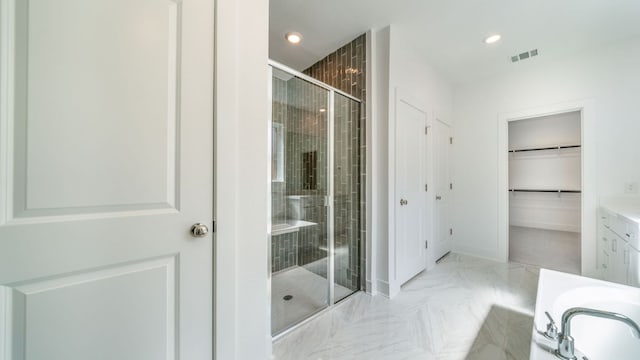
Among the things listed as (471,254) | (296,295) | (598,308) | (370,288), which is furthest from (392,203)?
(471,254)

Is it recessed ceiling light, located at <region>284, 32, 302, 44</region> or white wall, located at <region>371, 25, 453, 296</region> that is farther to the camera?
recessed ceiling light, located at <region>284, 32, 302, 44</region>

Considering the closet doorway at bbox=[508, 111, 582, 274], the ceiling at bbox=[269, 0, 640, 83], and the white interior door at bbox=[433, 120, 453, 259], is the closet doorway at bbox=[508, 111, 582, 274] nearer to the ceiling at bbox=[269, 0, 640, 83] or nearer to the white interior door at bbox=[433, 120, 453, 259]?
the white interior door at bbox=[433, 120, 453, 259]

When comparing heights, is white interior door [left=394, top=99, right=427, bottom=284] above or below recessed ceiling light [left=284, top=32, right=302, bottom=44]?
below

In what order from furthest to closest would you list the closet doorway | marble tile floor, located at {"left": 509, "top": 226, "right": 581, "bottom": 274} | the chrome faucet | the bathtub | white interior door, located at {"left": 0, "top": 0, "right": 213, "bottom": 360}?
the closet doorway
marble tile floor, located at {"left": 509, "top": 226, "right": 581, "bottom": 274}
the bathtub
the chrome faucet
white interior door, located at {"left": 0, "top": 0, "right": 213, "bottom": 360}

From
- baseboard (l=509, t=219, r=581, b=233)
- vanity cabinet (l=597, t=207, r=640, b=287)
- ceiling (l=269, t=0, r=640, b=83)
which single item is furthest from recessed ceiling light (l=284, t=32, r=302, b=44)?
baseboard (l=509, t=219, r=581, b=233)

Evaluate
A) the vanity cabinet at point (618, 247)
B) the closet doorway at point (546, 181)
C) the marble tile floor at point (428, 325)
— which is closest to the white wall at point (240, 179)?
the marble tile floor at point (428, 325)

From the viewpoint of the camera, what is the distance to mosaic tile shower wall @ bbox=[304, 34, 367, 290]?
2.32 meters

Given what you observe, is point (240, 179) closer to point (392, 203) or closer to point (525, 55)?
point (392, 203)

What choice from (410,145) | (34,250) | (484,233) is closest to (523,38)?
(410,145)

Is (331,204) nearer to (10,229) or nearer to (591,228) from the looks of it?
(10,229)

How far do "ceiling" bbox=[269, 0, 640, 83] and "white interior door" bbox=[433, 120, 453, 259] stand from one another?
1.04 meters

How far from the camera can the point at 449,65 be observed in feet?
9.87

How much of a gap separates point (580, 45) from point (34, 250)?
179 inches

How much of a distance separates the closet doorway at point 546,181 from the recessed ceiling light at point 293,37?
15.4 ft
